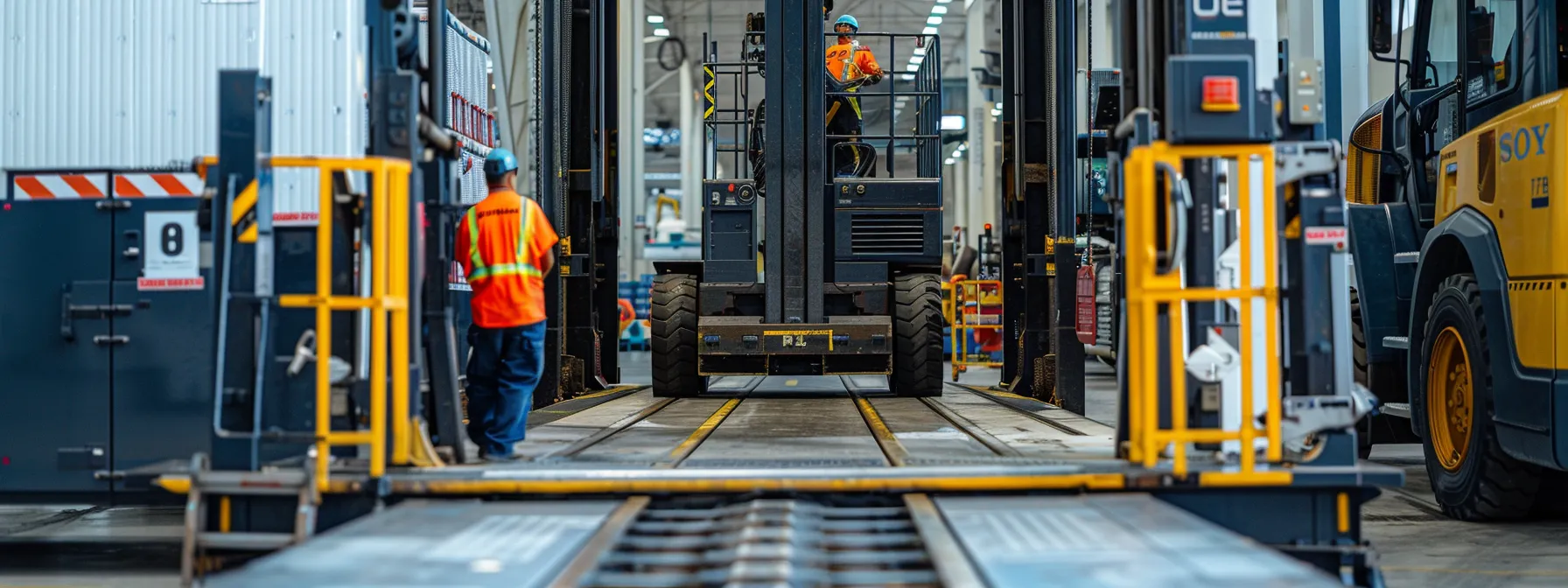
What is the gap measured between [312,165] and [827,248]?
7123mm

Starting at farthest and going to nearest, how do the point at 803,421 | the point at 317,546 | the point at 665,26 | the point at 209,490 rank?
the point at 665,26 → the point at 803,421 → the point at 209,490 → the point at 317,546

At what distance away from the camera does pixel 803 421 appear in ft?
28.7

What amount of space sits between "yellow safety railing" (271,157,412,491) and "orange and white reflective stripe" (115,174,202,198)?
59.0 inches

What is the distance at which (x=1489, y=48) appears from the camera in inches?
278

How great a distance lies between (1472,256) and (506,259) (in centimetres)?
459

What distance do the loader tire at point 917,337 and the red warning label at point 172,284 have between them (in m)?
6.35

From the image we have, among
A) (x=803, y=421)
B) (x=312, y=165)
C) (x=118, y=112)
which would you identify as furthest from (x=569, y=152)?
(x=312, y=165)

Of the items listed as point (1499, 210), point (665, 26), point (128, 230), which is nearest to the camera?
point (128, 230)

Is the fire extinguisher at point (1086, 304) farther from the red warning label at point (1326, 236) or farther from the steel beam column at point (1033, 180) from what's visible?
the red warning label at point (1326, 236)

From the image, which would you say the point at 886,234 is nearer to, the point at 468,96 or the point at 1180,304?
the point at 468,96

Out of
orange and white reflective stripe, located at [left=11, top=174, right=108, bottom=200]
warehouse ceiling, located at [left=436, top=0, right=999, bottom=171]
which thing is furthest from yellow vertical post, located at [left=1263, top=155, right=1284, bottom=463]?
warehouse ceiling, located at [left=436, top=0, right=999, bottom=171]

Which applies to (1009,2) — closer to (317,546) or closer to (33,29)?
(33,29)

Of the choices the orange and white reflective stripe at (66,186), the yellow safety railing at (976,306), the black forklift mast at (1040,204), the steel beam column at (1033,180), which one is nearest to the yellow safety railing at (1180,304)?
the orange and white reflective stripe at (66,186)

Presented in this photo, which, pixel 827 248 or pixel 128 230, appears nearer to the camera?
pixel 128 230
